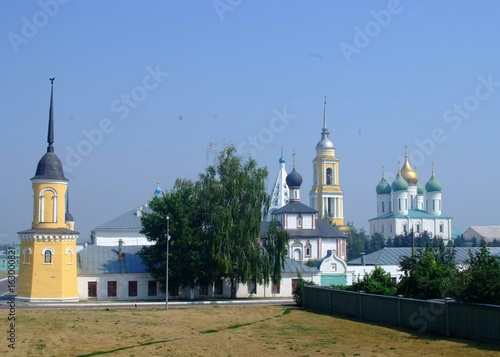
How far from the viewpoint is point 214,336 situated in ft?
88.9

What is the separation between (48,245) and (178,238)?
26.7 ft

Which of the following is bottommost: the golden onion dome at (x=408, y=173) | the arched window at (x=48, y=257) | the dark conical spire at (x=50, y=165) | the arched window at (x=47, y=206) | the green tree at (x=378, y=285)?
the green tree at (x=378, y=285)

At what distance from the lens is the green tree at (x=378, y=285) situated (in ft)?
116

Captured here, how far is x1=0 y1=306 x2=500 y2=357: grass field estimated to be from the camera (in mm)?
23172

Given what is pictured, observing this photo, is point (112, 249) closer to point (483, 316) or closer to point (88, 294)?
point (88, 294)

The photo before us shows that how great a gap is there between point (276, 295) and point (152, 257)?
9.38 metres

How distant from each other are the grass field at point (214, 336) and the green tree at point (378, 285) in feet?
7.86

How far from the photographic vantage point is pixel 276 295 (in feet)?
173

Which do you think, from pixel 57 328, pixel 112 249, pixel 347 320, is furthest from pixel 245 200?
pixel 57 328

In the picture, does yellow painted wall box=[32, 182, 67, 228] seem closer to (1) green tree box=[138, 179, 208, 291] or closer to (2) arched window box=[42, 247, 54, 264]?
(2) arched window box=[42, 247, 54, 264]

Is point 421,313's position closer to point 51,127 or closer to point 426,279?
point 426,279

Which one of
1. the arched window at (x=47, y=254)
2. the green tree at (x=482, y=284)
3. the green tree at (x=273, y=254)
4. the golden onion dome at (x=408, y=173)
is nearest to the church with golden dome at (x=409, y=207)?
the golden onion dome at (x=408, y=173)

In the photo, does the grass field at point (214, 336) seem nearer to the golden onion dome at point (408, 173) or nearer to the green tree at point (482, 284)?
the green tree at point (482, 284)

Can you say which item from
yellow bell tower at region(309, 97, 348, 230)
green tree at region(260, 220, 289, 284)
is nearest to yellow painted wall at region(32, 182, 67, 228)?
green tree at region(260, 220, 289, 284)
